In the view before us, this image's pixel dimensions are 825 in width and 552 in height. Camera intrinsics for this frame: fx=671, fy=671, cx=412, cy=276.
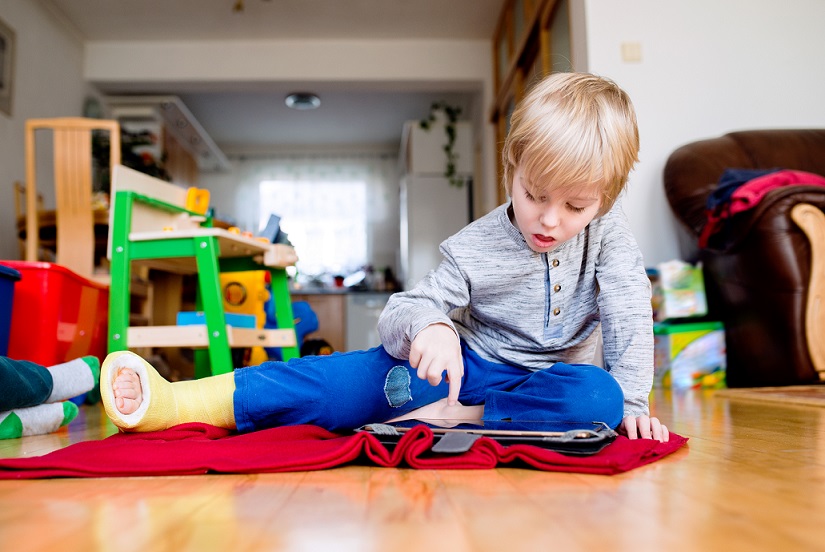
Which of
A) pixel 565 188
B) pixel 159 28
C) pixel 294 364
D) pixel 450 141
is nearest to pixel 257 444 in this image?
pixel 294 364

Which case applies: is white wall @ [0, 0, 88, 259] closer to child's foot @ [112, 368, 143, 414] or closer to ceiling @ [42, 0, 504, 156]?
ceiling @ [42, 0, 504, 156]

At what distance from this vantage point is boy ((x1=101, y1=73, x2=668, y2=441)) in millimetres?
908

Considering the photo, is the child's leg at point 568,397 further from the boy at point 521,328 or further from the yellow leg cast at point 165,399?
the yellow leg cast at point 165,399

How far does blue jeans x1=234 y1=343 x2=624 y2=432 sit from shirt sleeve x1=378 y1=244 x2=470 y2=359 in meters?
0.06

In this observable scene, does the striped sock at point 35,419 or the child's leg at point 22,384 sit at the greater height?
the child's leg at point 22,384

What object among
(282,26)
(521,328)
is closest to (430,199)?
(282,26)

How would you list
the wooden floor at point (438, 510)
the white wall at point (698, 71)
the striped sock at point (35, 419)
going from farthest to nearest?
the white wall at point (698, 71), the striped sock at point (35, 419), the wooden floor at point (438, 510)

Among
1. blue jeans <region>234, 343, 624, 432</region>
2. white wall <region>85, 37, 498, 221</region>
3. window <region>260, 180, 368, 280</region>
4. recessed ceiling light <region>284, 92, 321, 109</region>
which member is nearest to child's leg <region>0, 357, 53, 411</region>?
blue jeans <region>234, 343, 624, 432</region>

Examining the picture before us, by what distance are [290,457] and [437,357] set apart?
21 cm

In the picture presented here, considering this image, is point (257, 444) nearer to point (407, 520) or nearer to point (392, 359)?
point (392, 359)

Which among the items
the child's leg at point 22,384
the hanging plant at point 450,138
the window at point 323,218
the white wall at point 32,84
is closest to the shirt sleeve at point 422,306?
the child's leg at point 22,384

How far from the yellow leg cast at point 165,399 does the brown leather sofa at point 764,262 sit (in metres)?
1.76

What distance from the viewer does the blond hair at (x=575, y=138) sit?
883 mm

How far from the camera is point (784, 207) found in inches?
81.1
